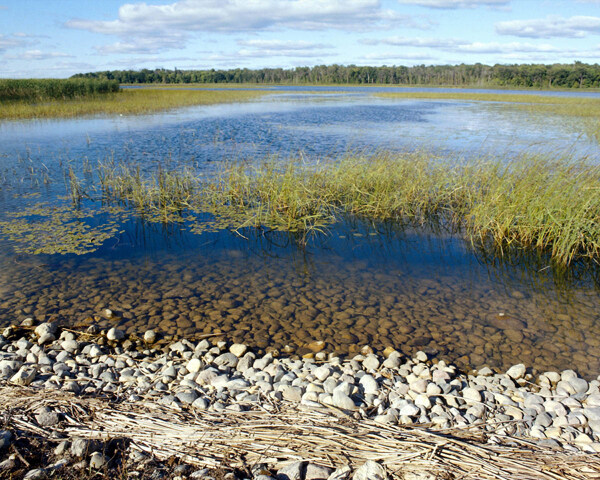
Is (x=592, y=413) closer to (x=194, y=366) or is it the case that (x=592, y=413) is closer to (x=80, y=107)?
(x=194, y=366)

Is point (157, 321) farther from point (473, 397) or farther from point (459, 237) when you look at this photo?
point (459, 237)

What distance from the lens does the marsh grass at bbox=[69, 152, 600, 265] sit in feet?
21.0

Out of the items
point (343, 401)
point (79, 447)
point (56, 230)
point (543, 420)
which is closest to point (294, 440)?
point (343, 401)

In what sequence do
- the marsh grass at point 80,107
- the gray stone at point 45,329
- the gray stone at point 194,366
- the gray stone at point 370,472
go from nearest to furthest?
the gray stone at point 370,472 < the gray stone at point 194,366 < the gray stone at point 45,329 < the marsh grass at point 80,107

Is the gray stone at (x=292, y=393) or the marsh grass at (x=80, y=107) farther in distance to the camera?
the marsh grass at (x=80, y=107)

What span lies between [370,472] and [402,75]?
326 ft

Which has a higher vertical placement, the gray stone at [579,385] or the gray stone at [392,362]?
the gray stone at [392,362]

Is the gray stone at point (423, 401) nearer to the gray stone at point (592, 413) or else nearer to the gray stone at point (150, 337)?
the gray stone at point (592, 413)

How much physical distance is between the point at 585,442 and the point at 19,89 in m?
33.8

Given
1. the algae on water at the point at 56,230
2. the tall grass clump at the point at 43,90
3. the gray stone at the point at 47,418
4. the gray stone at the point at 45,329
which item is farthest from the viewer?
the tall grass clump at the point at 43,90

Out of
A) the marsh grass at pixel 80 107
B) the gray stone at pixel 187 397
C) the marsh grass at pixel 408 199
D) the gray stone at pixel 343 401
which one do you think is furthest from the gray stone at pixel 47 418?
the marsh grass at pixel 80 107

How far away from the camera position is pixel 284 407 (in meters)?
3.19

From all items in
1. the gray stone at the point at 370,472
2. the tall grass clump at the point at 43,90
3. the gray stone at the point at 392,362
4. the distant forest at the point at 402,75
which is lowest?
the gray stone at the point at 392,362

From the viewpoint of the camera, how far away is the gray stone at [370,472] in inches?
97.3
